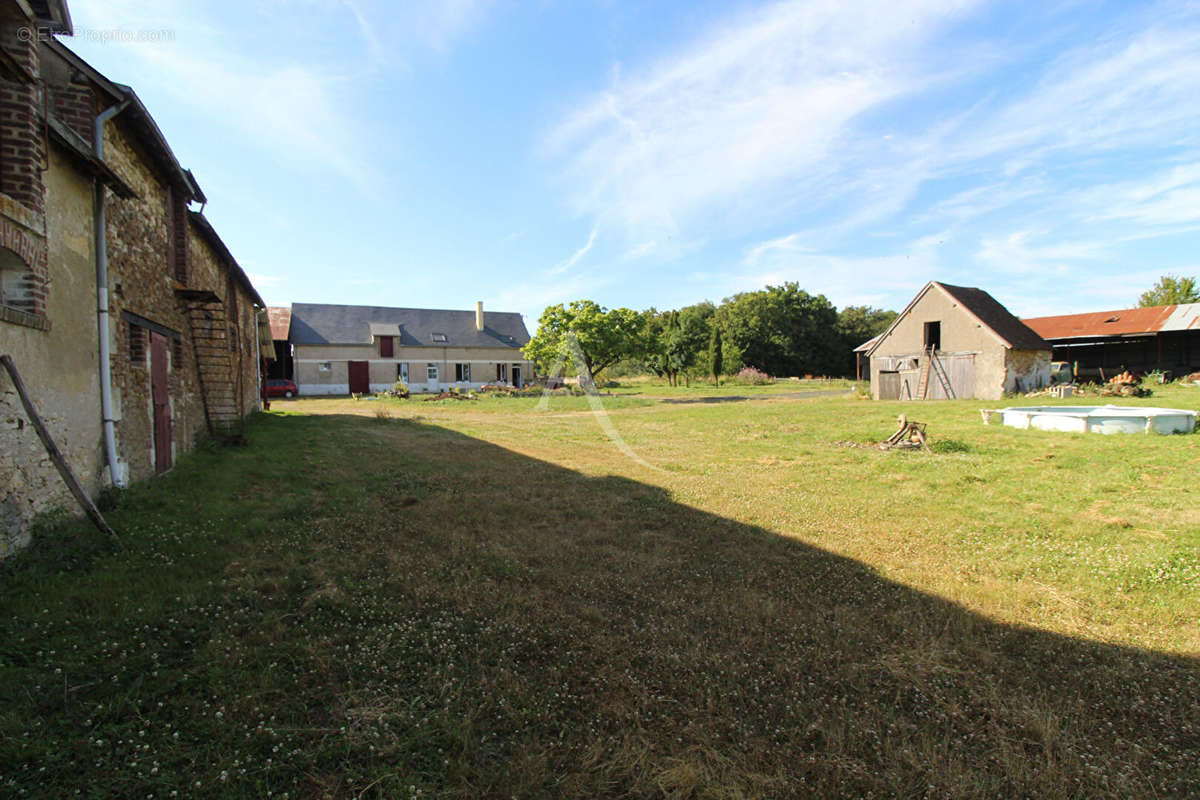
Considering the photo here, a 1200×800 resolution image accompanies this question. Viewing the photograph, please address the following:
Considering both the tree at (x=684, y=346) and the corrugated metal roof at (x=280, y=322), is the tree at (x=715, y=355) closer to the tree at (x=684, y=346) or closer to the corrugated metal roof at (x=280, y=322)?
the tree at (x=684, y=346)

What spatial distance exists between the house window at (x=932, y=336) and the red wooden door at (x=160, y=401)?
29.3 m

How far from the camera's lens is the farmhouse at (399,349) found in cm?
3440

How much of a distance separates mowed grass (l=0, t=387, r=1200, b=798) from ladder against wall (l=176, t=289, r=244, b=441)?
3.61 m

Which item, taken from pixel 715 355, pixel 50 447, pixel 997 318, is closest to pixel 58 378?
pixel 50 447

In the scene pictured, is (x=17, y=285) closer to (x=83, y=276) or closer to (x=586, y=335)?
(x=83, y=276)

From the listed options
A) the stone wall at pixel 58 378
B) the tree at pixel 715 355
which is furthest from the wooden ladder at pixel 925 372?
the stone wall at pixel 58 378

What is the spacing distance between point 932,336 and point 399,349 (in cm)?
3233

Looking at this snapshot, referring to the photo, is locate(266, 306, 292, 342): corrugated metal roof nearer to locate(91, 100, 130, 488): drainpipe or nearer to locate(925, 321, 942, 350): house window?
locate(91, 100, 130, 488): drainpipe

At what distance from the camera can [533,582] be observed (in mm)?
4492

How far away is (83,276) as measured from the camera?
17.9 feet

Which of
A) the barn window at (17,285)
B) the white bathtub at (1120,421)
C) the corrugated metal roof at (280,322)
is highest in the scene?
the corrugated metal roof at (280,322)

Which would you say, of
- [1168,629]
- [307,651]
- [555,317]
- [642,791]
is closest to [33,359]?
[307,651]

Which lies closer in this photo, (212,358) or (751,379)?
(212,358)

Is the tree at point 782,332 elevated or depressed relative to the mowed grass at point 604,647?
elevated
